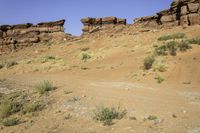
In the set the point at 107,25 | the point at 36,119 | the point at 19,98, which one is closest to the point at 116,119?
the point at 36,119

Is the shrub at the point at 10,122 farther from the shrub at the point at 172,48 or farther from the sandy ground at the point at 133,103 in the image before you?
the shrub at the point at 172,48

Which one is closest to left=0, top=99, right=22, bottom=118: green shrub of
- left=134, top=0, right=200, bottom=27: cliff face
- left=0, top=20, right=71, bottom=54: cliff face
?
left=134, top=0, right=200, bottom=27: cliff face

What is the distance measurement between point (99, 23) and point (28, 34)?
10723 millimetres

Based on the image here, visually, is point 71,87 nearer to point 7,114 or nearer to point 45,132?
point 7,114

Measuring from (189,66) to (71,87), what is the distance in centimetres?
749

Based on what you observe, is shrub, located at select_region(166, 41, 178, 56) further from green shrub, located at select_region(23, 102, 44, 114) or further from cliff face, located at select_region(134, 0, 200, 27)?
cliff face, located at select_region(134, 0, 200, 27)

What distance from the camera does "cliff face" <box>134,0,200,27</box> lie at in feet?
107

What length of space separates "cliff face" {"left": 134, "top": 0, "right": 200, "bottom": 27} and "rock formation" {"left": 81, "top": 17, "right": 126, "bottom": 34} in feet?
8.54

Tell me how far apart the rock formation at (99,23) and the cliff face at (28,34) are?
3.45 meters

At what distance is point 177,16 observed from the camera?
35.8 metres

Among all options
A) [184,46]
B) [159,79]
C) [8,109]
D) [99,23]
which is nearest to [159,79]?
[159,79]

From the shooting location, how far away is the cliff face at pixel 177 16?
32.7m

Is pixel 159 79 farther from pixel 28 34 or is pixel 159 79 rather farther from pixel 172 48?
pixel 28 34

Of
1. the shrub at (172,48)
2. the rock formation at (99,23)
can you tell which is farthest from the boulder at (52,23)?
the shrub at (172,48)
